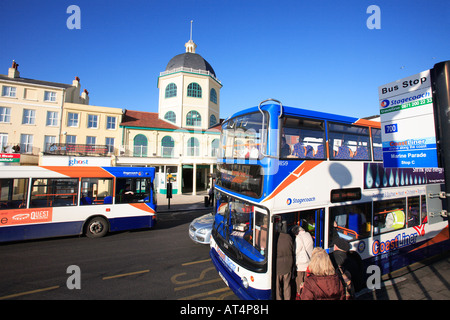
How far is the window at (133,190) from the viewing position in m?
8.81

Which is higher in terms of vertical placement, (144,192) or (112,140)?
(112,140)

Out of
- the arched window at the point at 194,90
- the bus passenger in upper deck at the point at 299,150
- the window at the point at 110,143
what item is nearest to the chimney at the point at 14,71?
the window at the point at 110,143

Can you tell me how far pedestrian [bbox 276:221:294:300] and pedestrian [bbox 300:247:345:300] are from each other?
75cm

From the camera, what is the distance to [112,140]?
2209 centimetres

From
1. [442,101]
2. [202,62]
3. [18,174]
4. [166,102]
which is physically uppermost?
[202,62]

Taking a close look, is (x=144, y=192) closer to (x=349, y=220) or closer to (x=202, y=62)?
(x=349, y=220)

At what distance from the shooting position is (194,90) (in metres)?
25.0

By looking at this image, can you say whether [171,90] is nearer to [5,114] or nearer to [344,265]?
[5,114]

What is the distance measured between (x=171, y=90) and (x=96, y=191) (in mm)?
19331

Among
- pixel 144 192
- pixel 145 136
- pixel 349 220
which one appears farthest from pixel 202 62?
pixel 349 220

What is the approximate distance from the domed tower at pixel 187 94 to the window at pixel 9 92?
14546 millimetres

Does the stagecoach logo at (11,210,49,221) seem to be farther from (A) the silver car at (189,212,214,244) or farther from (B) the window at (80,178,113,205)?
(A) the silver car at (189,212,214,244)
